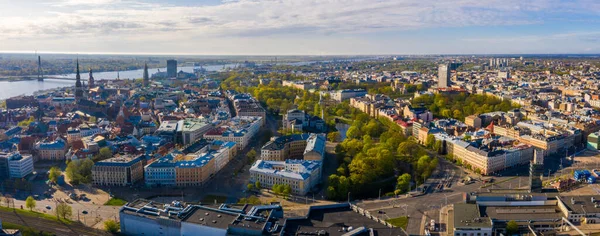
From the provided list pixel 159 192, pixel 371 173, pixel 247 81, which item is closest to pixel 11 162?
pixel 159 192

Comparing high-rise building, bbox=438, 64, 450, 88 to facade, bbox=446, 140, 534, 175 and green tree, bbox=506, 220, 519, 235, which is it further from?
green tree, bbox=506, 220, 519, 235

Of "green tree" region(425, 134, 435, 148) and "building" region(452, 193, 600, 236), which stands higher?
"green tree" region(425, 134, 435, 148)

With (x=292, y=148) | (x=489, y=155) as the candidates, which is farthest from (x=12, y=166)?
(x=489, y=155)

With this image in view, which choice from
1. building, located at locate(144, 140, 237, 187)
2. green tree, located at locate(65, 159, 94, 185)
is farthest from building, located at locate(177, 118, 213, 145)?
green tree, located at locate(65, 159, 94, 185)

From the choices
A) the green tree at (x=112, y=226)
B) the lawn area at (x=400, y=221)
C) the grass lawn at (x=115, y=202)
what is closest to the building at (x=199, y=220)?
the green tree at (x=112, y=226)

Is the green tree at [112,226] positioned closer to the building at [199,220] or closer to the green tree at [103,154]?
the building at [199,220]

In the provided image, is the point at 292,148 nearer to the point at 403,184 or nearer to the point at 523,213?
the point at 403,184

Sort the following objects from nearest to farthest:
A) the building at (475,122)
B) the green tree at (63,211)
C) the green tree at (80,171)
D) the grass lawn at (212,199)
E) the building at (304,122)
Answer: the green tree at (63,211) → the grass lawn at (212,199) → the green tree at (80,171) → the building at (304,122) → the building at (475,122)
